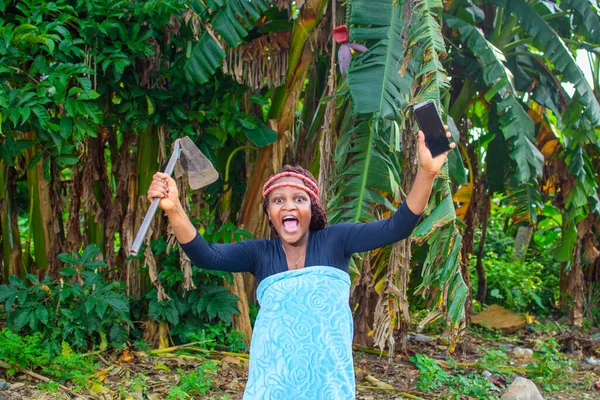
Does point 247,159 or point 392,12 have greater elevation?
point 392,12

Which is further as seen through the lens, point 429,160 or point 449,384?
point 449,384

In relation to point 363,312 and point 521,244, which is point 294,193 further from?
point 521,244

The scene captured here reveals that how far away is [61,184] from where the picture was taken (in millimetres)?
5438

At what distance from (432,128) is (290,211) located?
1.91ft

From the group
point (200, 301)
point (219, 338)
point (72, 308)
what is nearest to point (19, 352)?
point (72, 308)

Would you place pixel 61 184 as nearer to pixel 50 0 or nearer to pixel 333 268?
pixel 50 0

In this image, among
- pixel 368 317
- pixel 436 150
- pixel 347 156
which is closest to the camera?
pixel 436 150

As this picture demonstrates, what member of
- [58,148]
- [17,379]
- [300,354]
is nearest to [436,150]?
[300,354]

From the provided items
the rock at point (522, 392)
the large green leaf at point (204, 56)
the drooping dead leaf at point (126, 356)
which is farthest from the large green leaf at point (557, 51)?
the drooping dead leaf at point (126, 356)

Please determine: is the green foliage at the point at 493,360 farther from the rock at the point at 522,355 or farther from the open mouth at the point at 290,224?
the open mouth at the point at 290,224

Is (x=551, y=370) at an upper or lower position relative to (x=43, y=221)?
lower

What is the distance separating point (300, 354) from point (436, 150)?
792mm

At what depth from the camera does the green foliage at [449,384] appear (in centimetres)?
471

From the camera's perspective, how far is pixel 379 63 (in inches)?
161
